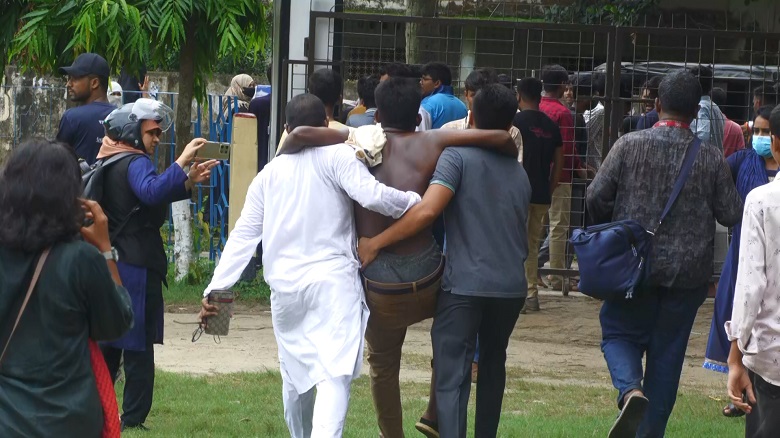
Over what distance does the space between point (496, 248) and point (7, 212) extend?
2503 millimetres

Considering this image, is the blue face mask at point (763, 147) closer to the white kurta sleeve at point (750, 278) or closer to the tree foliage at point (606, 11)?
the white kurta sleeve at point (750, 278)

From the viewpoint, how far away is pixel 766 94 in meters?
10.6

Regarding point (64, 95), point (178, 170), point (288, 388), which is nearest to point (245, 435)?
point (288, 388)

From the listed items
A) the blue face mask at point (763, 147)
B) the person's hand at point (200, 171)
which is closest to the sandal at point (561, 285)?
the blue face mask at point (763, 147)

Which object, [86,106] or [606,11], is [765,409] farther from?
[606,11]

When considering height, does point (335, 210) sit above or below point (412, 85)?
below

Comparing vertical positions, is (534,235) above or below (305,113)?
below

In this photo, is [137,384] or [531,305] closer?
[137,384]

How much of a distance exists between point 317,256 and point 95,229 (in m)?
1.52

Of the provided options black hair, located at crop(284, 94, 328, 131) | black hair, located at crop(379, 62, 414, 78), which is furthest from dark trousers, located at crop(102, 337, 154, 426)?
black hair, located at crop(379, 62, 414, 78)

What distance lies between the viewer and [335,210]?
5.56m

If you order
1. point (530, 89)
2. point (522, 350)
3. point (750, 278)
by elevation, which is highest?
point (530, 89)

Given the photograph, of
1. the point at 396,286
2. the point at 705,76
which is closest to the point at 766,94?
the point at 705,76

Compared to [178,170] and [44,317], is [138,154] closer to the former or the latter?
[178,170]
